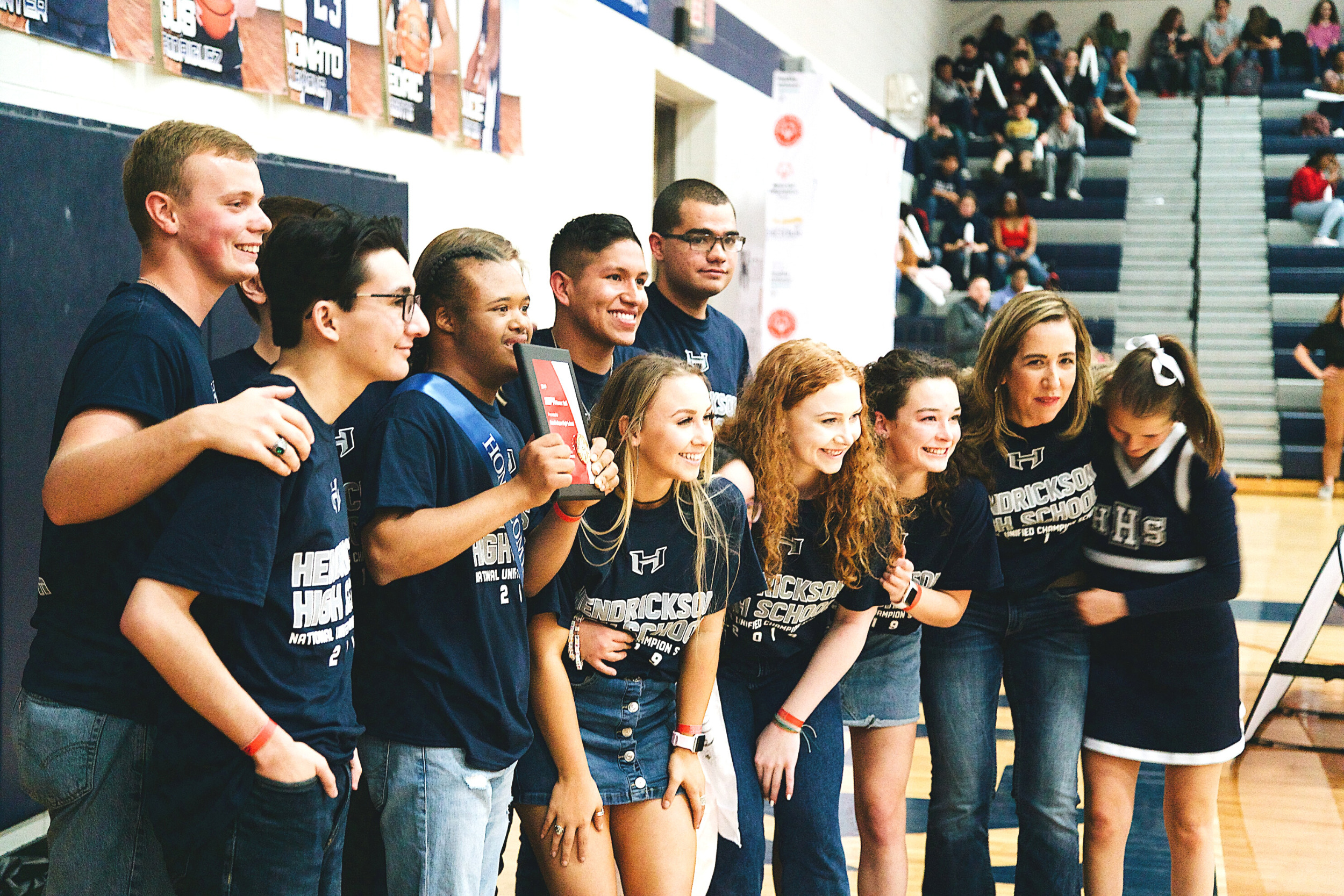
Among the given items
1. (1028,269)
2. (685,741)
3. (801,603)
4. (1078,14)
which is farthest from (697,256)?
(1078,14)

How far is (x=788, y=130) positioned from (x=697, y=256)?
17.1 ft

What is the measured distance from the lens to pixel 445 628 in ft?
6.49

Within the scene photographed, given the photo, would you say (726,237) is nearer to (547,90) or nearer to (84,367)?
(84,367)

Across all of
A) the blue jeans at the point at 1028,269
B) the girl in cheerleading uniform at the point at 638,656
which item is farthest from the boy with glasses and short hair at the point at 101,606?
the blue jeans at the point at 1028,269

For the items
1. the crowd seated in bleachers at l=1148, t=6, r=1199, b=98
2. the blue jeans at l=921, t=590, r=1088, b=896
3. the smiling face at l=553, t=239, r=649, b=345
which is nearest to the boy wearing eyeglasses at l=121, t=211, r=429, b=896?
the smiling face at l=553, t=239, r=649, b=345

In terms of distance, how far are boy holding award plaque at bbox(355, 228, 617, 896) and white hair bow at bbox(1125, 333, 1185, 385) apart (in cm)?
145

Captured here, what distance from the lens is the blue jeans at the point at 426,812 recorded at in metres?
1.93

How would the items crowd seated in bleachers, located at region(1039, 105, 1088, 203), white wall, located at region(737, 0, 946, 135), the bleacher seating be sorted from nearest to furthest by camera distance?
white wall, located at region(737, 0, 946, 135), the bleacher seating, crowd seated in bleachers, located at region(1039, 105, 1088, 203)

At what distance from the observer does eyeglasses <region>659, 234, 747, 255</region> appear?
3508mm

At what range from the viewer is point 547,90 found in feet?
18.7

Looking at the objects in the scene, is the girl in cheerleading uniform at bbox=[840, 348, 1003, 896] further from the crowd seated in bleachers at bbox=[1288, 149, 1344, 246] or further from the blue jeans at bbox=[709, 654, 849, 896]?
the crowd seated in bleachers at bbox=[1288, 149, 1344, 246]

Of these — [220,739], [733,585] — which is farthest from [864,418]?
[220,739]

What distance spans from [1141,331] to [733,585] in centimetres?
1328

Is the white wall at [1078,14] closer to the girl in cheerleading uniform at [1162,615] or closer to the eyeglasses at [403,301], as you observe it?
the girl in cheerleading uniform at [1162,615]
